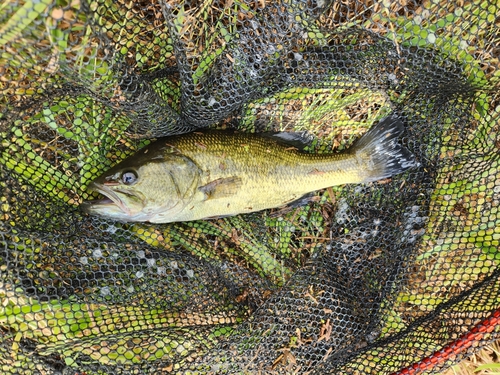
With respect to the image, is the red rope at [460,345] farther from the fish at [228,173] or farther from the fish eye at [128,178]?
the fish eye at [128,178]

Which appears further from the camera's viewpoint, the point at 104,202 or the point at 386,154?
the point at 386,154

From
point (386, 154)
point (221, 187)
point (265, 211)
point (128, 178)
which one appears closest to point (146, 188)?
point (128, 178)

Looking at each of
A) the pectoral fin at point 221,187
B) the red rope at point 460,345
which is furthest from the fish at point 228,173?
the red rope at point 460,345

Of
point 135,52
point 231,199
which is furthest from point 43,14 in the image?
point 231,199

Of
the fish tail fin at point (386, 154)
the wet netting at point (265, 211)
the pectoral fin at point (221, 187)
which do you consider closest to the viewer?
the wet netting at point (265, 211)

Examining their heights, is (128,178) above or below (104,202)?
above

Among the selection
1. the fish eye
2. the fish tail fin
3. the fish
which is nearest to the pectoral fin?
the fish

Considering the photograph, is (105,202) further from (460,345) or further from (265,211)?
(460,345)

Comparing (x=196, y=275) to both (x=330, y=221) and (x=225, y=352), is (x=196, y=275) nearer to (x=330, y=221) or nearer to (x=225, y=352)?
(x=225, y=352)
